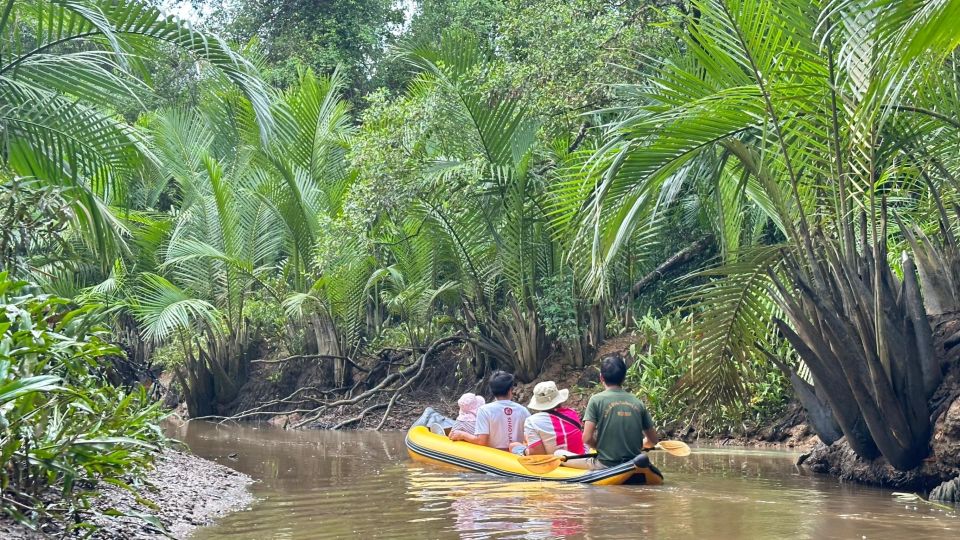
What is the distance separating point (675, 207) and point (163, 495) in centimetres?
991

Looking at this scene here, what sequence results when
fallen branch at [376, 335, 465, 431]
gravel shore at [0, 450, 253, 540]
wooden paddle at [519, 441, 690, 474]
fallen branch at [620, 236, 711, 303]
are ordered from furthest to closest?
fallen branch at [376, 335, 465, 431]
fallen branch at [620, 236, 711, 303]
wooden paddle at [519, 441, 690, 474]
gravel shore at [0, 450, 253, 540]

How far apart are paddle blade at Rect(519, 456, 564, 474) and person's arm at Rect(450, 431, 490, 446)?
119 centimetres

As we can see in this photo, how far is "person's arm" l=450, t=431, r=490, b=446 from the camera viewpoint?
10195 millimetres

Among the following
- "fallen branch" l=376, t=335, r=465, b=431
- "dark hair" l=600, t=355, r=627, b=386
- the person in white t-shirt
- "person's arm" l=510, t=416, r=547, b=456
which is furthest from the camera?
"fallen branch" l=376, t=335, r=465, b=431

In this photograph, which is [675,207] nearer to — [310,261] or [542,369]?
[542,369]

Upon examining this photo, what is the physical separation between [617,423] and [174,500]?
339cm

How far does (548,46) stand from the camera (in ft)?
44.3

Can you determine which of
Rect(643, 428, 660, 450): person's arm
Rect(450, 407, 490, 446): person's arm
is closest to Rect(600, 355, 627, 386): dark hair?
Rect(643, 428, 660, 450): person's arm

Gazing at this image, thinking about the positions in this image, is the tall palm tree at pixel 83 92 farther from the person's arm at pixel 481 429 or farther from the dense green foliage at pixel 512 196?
the person's arm at pixel 481 429

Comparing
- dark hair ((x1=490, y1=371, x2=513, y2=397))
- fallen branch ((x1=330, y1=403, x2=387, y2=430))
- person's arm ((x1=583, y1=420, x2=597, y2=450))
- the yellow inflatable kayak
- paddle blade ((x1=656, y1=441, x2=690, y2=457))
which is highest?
dark hair ((x1=490, y1=371, x2=513, y2=397))

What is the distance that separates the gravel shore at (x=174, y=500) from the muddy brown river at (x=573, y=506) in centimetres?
16

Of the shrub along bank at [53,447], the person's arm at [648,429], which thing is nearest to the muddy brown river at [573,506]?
the person's arm at [648,429]

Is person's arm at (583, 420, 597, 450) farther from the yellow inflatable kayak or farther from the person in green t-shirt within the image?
the yellow inflatable kayak

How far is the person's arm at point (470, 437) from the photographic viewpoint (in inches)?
401
